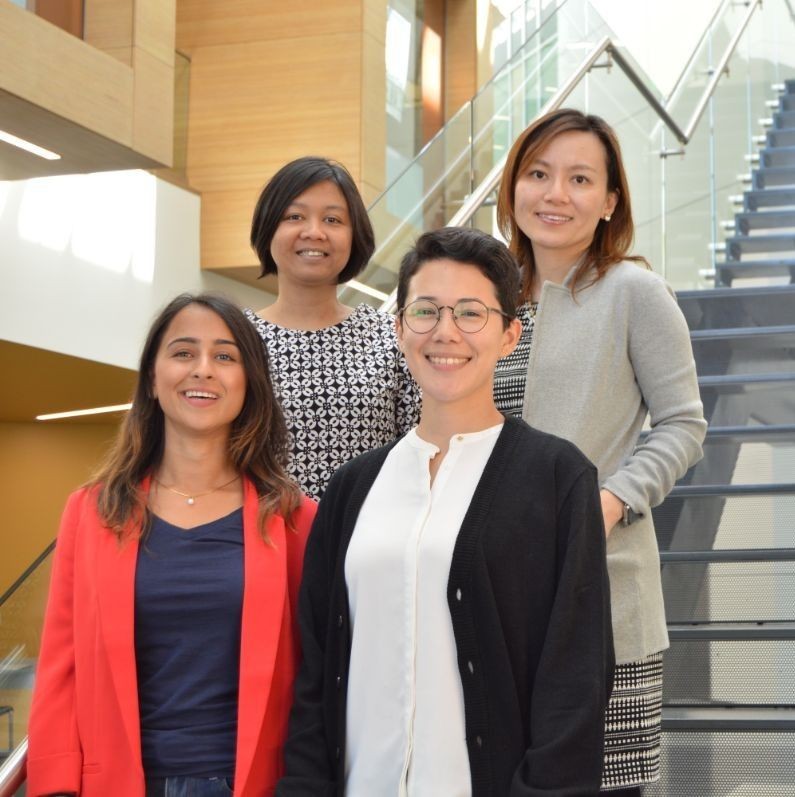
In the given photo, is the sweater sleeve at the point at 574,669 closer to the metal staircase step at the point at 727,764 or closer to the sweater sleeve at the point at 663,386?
the sweater sleeve at the point at 663,386

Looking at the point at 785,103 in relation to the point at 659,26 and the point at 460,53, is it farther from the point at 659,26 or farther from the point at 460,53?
the point at 460,53

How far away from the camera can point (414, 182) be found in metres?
6.31

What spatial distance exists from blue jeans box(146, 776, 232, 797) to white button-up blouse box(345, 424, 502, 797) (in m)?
0.24

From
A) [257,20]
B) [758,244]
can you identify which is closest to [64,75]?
[758,244]

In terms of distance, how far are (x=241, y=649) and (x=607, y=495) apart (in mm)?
643

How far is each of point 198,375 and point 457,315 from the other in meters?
0.56

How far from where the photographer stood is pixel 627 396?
2.38 meters

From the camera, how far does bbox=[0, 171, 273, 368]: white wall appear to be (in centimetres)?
821

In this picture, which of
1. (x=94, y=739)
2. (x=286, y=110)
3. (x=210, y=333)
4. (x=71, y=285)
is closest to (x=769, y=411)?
(x=210, y=333)

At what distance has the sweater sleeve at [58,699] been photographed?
85.7 inches

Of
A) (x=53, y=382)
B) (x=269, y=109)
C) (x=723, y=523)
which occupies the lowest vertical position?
(x=723, y=523)

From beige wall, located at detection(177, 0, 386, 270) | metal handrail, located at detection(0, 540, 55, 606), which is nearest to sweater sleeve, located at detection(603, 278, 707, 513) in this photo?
metal handrail, located at detection(0, 540, 55, 606)

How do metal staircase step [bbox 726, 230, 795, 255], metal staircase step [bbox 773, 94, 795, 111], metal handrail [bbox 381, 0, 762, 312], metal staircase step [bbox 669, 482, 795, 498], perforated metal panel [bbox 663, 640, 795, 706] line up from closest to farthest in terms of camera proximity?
perforated metal panel [bbox 663, 640, 795, 706] < metal staircase step [bbox 669, 482, 795, 498] < metal handrail [bbox 381, 0, 762, 312] < metal staircase step [bbox 726, 230, 795, 255] < metal staircase step [bbox 773, 94, 795, 111]

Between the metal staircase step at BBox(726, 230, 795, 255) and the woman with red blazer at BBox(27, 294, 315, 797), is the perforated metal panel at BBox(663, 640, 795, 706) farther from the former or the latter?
the metal staircase step at BBox(726, 230, 795, 255)
